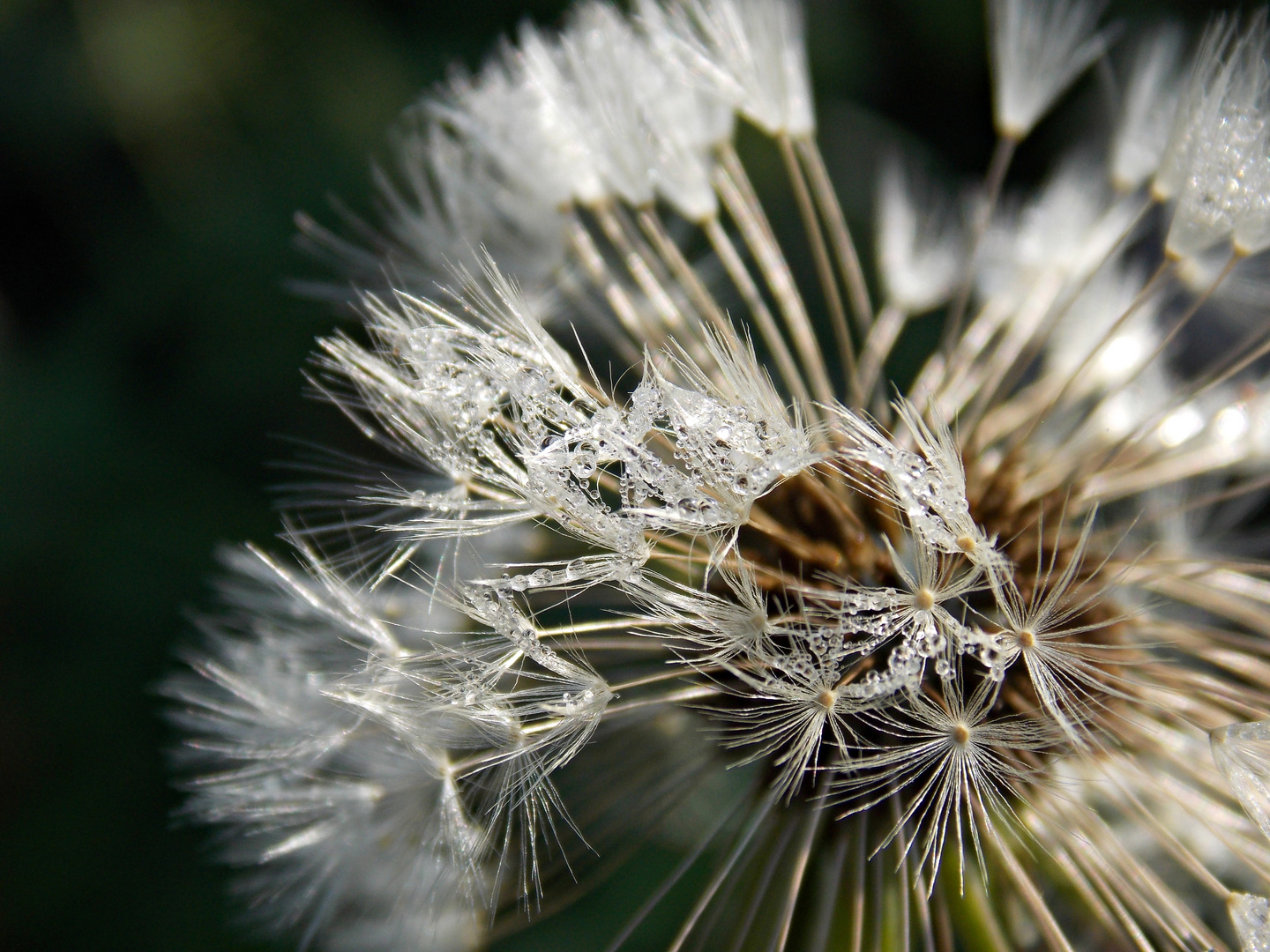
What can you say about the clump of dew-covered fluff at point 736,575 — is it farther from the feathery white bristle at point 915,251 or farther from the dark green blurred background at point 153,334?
the dark green blurred background at point 153,334

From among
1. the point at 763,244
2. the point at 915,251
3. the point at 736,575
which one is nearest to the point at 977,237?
the point at 763,244

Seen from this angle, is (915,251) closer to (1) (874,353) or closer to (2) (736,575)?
(1) (874,353)

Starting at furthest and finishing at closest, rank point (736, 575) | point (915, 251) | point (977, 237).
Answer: point (915, 251) → point (977, 237) → point (736, 575)

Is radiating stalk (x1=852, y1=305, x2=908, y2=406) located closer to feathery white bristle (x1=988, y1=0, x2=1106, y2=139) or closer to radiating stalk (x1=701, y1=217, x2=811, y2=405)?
radiating stalk (x1=701, y1=217, x2=811, y2=405)

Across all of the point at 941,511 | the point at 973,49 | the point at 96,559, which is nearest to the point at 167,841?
the point at 96,559

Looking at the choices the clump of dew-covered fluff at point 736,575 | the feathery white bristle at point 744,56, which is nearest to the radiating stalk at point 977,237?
the clump of dew-covered fluff at point 736,575
